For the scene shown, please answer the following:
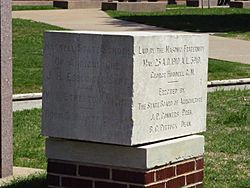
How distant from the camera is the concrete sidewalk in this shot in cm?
1964

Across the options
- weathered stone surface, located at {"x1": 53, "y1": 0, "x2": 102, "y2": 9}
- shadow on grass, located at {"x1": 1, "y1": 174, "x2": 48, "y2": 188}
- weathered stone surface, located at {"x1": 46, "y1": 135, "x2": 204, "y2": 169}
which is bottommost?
weathered stone surface, located at {"x1": 53, "y1": 0, "x2": 102, "y2": 9}

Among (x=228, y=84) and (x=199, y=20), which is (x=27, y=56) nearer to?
(x=228, y=84)

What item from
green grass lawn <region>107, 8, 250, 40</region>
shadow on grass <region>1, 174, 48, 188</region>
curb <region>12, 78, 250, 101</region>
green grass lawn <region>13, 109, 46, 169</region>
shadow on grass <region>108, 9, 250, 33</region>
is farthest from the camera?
shadow on grass <region>108, 9, 250, 33</region>

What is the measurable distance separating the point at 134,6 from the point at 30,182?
2785 centimetres

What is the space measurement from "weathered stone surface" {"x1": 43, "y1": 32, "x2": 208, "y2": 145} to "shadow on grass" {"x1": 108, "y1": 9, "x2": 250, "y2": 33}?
19.1 m

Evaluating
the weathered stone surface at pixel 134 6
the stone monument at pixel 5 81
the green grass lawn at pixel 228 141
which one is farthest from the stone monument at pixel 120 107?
the weathered stone surface at pixel 134 6

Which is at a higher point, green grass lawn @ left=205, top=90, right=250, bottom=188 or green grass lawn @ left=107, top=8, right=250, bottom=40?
green grass lawn @ left=205, top=90, right=250, bottom=188

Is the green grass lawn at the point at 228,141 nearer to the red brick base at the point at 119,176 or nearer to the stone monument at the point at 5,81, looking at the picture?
the red brick base at the point at 119,176

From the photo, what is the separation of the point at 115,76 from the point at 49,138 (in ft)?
2.41

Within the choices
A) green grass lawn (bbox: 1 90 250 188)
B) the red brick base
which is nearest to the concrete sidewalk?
green grass lawn (bbox: 1 90 250 188)

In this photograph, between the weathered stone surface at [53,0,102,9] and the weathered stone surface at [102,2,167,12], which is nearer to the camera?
the weathered stone surface at [102,2,167,12]

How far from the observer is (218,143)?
9.36 metres

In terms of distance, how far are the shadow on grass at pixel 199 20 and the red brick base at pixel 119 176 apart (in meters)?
19.0

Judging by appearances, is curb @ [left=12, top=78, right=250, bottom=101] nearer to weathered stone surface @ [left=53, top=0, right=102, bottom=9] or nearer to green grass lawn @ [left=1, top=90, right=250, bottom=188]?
green grass lawn @ [left=1, top=90, right=250, bottom=188]
